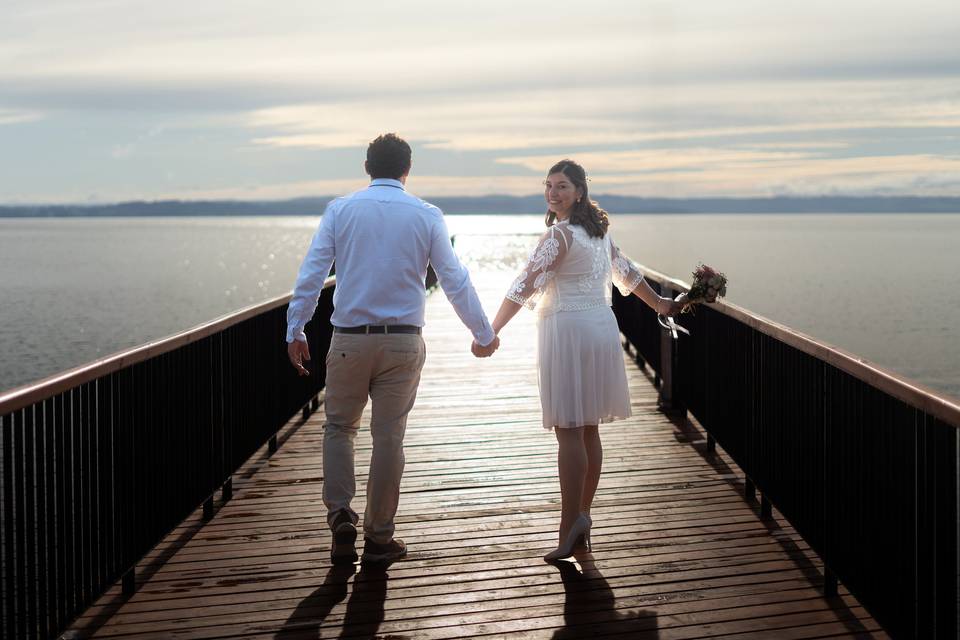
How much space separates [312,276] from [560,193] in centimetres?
114

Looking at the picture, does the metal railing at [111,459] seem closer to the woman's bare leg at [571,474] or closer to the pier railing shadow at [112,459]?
the pier railing shadow at [112,459]

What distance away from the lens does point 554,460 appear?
691 centimetres

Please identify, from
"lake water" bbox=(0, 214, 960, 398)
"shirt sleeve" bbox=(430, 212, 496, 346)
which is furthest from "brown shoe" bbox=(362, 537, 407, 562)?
"lake water" bbox=(0, 214, 960, 398)

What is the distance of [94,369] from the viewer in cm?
400

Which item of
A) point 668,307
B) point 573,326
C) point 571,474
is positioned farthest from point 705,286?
point 571,474

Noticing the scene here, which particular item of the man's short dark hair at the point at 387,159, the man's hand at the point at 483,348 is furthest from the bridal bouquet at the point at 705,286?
the man's short dark hair at the point at 387,159

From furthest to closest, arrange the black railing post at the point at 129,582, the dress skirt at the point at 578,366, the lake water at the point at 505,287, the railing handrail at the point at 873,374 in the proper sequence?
1. the lake water at the point at 505,287
2. the dress skirt at the point at 578,366
3. the black railing post at the point at 129,582
4. the railing handrail at the point at 873,374

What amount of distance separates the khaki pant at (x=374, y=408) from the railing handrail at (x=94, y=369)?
2.56 feet

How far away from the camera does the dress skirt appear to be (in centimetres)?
474

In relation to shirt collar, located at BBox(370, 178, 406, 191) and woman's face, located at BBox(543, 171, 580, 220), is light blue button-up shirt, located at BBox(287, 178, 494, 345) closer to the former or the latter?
shirt collar, located at BBox(370, 178, 406, 191)

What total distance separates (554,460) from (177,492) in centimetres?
268

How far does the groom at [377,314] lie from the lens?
4645mm

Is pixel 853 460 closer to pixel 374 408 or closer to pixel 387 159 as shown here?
pixel 374 408

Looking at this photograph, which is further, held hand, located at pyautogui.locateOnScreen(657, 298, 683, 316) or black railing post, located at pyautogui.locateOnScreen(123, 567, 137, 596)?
held hand, located at pyautogui.locateOnScreen(657, 298, 683, 316)
